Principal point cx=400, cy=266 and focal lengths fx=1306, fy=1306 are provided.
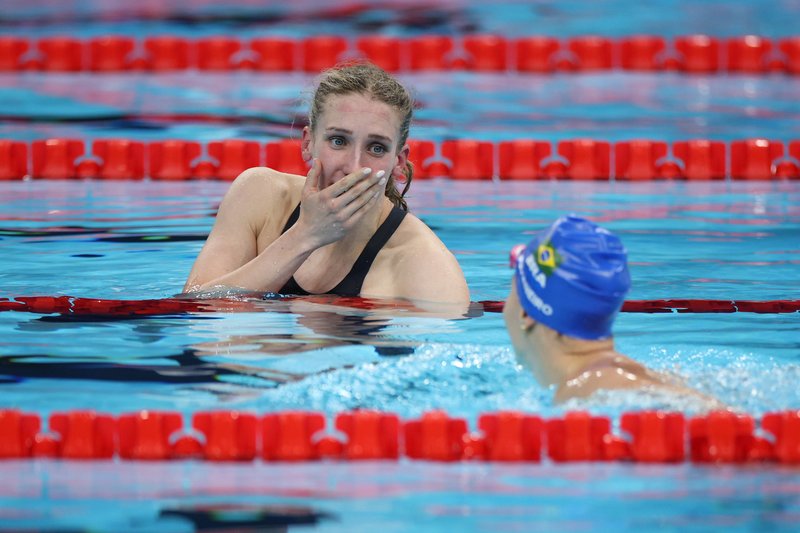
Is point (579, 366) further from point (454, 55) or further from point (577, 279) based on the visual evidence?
point (454, 55)

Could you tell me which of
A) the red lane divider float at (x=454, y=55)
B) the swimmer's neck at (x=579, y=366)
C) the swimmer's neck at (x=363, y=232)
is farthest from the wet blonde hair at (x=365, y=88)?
the red lane divider float at (x=454, y=55)

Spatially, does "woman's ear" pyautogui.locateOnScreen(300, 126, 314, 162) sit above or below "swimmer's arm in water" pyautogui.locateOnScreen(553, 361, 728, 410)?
above

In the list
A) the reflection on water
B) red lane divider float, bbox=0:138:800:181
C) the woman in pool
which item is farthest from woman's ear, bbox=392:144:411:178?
red lane divider float, bbox=0:138:800:181

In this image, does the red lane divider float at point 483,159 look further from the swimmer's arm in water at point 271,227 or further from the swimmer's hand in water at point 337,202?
the swimmer's hand in water at point 337,202

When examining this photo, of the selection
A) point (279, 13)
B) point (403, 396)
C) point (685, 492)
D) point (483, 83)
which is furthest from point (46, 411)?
point (279, 13)

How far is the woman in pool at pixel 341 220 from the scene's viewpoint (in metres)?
3.91

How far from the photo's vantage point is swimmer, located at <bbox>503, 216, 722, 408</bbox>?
300 cm

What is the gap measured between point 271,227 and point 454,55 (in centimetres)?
513

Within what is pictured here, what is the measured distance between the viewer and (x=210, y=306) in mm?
4215

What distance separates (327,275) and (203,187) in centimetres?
273

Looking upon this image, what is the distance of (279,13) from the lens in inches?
420

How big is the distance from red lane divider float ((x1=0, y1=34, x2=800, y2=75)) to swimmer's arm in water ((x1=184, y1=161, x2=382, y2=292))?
486cm

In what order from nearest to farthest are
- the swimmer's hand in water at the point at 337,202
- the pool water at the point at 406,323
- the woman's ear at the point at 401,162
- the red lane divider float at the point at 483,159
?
the pool water at the point at 406,323
the swimmer's hand in water at the point at 337,202
the woman's ear at the point at 401,162
the red lane divider float at the point at 483,159

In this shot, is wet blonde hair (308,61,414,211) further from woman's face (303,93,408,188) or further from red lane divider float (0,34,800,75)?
red lane divider float (0,34,800,75)
